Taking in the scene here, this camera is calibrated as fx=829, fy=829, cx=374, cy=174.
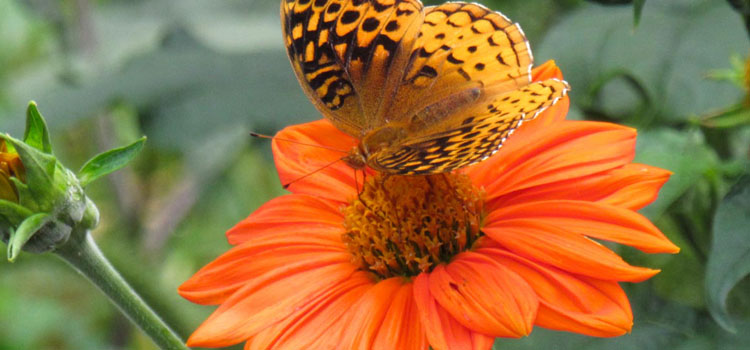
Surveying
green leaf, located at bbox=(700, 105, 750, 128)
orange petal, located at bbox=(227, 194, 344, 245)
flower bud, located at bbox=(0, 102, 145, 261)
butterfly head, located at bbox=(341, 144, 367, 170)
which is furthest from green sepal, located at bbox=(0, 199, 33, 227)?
green leaf, located at bbox=(700, 105, 750, 128)

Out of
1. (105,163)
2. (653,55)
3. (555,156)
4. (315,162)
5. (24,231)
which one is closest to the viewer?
(24,231)

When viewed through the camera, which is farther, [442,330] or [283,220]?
[283,220]

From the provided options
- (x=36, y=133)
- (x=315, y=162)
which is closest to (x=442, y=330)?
(x=315, y=162)

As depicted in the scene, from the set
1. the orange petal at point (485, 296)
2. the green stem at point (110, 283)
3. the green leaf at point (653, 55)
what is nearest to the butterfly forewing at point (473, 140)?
the orange petal at point (485, 296)

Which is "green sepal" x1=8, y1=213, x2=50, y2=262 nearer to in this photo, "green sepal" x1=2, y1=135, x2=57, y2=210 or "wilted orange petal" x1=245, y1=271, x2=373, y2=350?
"green sepal" x1=2, y1=135, x2=57, y2=210

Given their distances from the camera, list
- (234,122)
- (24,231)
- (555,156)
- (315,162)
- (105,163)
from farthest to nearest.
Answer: (234,122) < (315,162) < (555,156) < (105,163) < (24,231)

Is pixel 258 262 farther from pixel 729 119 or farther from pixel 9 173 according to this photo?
pixel 729 119
